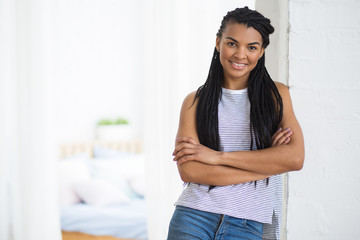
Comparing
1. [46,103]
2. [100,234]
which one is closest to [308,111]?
[46,103]

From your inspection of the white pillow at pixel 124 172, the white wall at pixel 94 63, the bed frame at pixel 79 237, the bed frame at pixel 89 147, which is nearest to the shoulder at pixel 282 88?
the bed frame at pixel 79 237

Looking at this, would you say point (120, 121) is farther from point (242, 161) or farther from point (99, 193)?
point (242, 161)

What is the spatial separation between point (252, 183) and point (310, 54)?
567mm

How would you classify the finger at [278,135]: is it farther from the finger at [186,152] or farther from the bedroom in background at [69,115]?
the bedroom in background at [69,115]

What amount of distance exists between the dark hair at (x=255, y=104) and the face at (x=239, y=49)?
2 cm

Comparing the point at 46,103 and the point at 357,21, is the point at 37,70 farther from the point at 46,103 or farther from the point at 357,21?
the point at 357,21

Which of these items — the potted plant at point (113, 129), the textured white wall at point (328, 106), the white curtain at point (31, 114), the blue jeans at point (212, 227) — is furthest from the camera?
the potted plant at point (113, 129)

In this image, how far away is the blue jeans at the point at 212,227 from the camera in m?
1.29

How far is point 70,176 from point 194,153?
234cm

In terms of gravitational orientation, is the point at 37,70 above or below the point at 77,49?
below

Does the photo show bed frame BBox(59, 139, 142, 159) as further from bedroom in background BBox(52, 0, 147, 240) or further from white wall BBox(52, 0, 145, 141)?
white wall BBox(52, 0, 145, 141)

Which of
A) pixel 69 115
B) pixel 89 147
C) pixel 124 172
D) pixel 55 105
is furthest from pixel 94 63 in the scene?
pixel 55 105

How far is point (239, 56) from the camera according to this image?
1340 mm

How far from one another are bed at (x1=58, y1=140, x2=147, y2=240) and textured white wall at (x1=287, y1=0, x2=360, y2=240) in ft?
5.10
